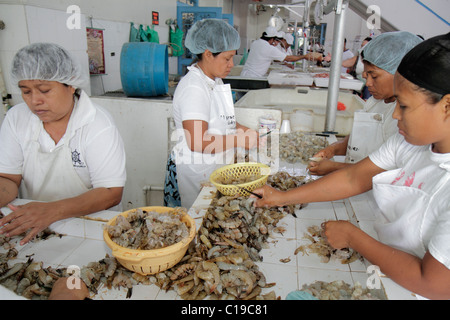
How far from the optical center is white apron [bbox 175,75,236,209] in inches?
99.6

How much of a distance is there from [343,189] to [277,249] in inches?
21.0

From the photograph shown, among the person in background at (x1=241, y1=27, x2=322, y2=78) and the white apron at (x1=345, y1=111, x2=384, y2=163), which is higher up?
the person in background at (x1=241, y1=27, x2=322, y2=78)

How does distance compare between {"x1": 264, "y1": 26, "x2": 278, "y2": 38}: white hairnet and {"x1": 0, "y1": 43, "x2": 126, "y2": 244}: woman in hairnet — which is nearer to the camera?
{"x1": 0, "y1": 43, "x2": 126, "y2": 244}: woman in hairnet

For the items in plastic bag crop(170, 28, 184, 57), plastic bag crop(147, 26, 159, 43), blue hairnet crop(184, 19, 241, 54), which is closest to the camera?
blue hairnet crop(184, 19, 241, 54)

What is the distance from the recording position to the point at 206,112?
7.50 feet

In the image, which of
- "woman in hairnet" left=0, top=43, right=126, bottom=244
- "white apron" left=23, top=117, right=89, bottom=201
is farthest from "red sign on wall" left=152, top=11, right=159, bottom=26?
"white apron" left=23, top=117, right=89, bottom=201

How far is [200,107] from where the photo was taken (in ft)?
7.32

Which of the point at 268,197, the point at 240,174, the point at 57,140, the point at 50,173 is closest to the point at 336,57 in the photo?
the point at 240,174

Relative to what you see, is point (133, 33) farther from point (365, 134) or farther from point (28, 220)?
point (28, 220)

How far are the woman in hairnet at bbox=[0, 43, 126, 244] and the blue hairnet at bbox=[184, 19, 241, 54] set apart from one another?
0.91m

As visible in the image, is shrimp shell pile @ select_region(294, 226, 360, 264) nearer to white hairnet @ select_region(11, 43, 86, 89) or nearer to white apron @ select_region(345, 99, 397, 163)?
white apron @ select_region(345, 99, 397, 163)

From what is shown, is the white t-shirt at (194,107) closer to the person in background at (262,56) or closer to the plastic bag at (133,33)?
the person in background at (262,56)

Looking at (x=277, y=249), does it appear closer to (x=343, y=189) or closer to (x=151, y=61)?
(x=343, y=189)
